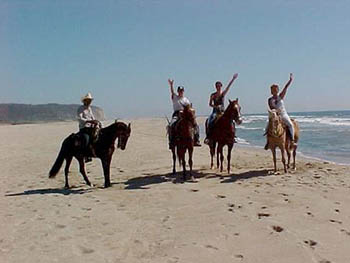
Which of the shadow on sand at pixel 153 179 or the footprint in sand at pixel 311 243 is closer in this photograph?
the footprint in sand at pixel 311 243

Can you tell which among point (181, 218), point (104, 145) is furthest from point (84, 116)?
point (181, 218)

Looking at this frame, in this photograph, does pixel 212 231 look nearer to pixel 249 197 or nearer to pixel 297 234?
pixel 297 234

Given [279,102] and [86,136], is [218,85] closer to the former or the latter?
[279,102]

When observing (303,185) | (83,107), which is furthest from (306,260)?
(83,107)

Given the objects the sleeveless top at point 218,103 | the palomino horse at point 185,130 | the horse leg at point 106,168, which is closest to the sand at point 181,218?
the horse leg at point 106,168

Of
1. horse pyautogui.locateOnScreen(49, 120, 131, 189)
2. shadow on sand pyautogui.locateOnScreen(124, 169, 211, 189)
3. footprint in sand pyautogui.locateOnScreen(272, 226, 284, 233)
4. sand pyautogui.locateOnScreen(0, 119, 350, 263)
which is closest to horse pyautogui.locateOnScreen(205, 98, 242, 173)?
sand pyautogui.locateOnScreen(0, 119, 350, 263)

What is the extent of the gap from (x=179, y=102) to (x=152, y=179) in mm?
2171

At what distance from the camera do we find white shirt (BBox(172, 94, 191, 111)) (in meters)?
10.7

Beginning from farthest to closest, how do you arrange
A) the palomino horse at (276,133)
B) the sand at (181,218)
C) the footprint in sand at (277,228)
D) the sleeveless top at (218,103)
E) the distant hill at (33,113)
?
1. the distant hill at (33,113)
2. the sleeveless top at (218,103)
3. the palomino horse at (276,133)
4. the footprint in sand at (277,228)
5. the sand at (181,218)

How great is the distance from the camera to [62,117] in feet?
412

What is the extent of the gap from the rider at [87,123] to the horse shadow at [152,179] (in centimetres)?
124

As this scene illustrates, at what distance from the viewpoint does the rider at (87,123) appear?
925cm

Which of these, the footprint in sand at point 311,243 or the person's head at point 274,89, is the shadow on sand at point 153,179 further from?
the footprint in sand at point 311,243

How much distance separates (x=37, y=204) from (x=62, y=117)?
123 metres
